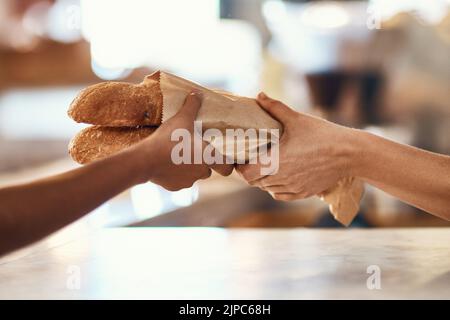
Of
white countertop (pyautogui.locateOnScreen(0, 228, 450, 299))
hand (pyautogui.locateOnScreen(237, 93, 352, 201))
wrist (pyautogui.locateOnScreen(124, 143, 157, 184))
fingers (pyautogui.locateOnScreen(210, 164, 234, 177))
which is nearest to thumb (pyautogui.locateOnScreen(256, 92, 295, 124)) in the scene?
hand (pyautogui.locateOnScreen(237, 93, 352, 201))

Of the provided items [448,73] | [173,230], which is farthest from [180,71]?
[173,230]

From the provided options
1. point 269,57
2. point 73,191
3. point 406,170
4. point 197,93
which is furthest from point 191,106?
point 269,57

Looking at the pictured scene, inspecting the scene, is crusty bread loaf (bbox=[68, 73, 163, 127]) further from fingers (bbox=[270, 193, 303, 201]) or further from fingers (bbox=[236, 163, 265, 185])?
fingers (bbox=[270, 193, 303, 201])

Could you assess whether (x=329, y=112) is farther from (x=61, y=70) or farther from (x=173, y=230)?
(x=173, y=230)

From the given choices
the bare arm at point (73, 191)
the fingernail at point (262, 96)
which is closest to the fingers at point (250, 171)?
the fingernail at point (262, 96)

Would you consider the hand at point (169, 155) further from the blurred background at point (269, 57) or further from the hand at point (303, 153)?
the blurred background at point (269, 57)

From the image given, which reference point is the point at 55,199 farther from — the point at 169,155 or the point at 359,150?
the point at 359,150
